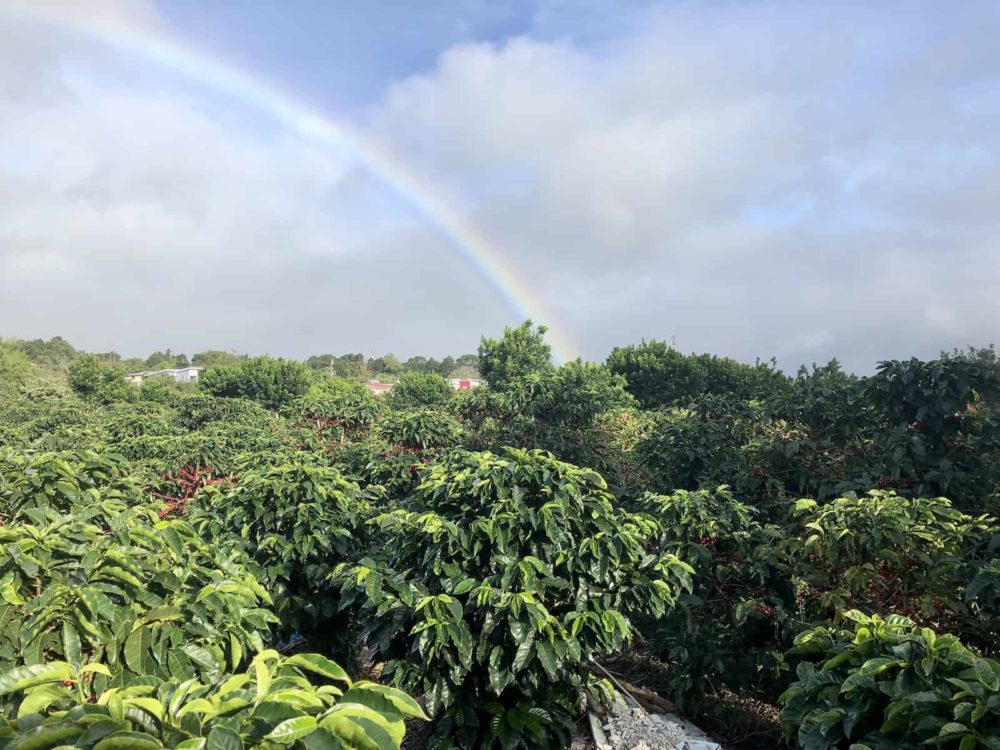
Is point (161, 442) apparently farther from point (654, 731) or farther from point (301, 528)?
point (654, 731)

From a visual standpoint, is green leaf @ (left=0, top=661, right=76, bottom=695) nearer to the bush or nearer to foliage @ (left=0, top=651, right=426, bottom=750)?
foliage @ (left=0, top=651, right=426, bottom=750)

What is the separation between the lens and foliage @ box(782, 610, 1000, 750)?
2.10 metres

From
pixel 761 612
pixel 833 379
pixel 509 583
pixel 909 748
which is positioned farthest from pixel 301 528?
pixel 833 379

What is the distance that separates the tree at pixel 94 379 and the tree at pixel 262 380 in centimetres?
409

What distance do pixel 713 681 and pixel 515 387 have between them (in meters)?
5.49

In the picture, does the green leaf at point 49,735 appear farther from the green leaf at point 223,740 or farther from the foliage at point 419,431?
the foliage at point 419,431

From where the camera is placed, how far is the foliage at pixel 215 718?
4.37 ft

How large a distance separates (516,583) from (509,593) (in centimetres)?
18

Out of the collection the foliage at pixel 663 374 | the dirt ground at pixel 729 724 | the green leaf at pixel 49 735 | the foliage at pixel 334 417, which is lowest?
the dirt ground at pixel 729 724

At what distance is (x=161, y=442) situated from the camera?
8555mm

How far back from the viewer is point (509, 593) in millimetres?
3664

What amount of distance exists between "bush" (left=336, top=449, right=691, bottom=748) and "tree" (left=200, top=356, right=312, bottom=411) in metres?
30.0

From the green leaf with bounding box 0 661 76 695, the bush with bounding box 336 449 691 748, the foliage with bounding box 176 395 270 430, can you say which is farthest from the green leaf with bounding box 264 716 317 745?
the foliage with bounding box 176 395 270 430

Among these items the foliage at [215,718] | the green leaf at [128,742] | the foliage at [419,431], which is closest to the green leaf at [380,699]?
the foliage at [215,718]
